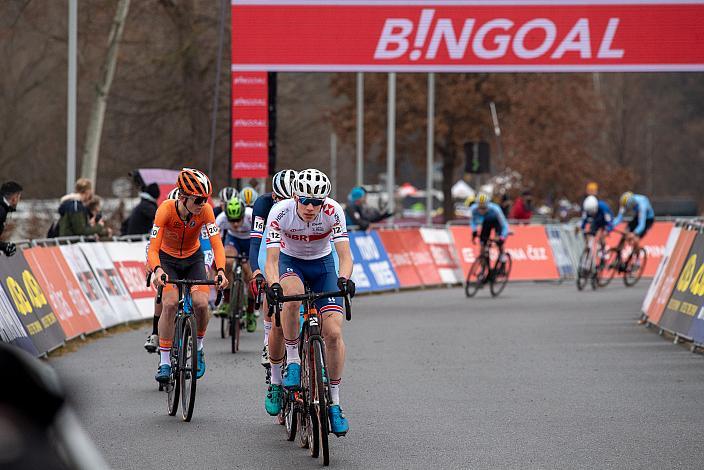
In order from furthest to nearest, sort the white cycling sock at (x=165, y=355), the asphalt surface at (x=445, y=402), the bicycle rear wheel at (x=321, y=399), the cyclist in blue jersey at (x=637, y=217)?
the cyclist in blue jersey at (x=637, y=217) < the white cycling sock at (x=165, y=355) < the asphalt surface at (x=445, y=402) < the bicycle rear wheel at (x=321, y=399)

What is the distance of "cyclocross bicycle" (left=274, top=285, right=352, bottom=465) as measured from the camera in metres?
7.36

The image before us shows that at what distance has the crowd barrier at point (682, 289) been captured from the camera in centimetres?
1453

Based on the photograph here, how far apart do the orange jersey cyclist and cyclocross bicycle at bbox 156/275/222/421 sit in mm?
61

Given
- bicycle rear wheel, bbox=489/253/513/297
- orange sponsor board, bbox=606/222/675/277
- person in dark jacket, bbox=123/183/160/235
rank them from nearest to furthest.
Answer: person in dark jacket, bbox=123/183/160/235 → bicycle rear wheel, bbox=489/253/513/297 → orange sponsor board, bbox=606/222/675/277

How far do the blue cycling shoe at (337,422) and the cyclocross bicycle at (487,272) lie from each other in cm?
1679

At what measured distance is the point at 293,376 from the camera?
26.1 ft

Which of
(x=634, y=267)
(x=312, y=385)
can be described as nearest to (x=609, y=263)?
(x=634, y=267)

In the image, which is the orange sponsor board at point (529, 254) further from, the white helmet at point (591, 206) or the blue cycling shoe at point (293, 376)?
the blue cycling shoe at point (293, 376)

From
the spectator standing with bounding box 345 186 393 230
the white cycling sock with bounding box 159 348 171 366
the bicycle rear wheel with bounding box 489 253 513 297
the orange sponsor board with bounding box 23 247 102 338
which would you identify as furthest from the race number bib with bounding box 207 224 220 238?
the spectator standing with bounding box 345 186 393 230

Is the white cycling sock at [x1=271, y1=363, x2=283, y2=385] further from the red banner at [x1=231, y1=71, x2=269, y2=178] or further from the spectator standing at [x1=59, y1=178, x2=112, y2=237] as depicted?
the red banner at [x1=231, y1=71, x2=269, y2=178]

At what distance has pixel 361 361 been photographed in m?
13.7

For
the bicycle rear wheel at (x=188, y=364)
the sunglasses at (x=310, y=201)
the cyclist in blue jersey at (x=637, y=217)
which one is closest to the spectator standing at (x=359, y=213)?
the cyclist in blue jersey at (x=637, y=217)

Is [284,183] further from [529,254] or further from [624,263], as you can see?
[529,254]

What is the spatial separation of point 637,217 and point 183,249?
1814 cm
